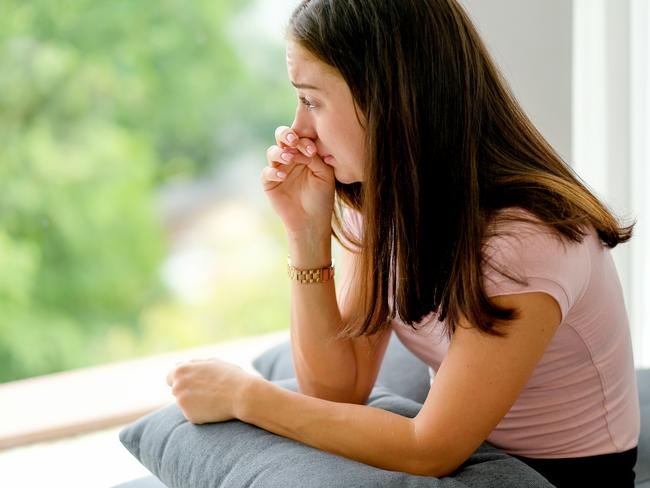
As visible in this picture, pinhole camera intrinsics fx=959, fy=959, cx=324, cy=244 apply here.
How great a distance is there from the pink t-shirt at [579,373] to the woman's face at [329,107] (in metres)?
0.26

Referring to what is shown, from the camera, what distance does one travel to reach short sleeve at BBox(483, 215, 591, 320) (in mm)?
1271

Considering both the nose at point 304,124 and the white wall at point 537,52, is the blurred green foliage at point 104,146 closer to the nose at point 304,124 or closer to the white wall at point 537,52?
the white wall at point 537,52

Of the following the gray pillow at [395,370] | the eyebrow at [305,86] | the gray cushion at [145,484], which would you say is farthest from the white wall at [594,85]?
the gray cushion at [145,484]

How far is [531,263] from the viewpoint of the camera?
127 centimetres

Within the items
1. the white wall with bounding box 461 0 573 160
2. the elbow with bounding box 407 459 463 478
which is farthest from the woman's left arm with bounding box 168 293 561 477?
the white wall with bounding box 461 0 573 160

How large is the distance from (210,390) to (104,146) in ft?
8.35

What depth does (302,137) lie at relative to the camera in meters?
1.55

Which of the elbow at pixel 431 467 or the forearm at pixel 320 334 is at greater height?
the forearm at pixel 320 334

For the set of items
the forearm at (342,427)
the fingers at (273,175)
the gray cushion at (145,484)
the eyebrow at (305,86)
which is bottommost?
the gray cushion at (145,484)

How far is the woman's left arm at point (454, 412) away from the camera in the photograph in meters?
1.27

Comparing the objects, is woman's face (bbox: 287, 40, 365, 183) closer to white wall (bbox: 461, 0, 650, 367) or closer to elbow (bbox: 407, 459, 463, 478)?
elbow (bbox: 407, 459, 463, 478)

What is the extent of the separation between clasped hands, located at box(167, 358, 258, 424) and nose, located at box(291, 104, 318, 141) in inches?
15.2

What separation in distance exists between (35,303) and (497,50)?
2.10 metres

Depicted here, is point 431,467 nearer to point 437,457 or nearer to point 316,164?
point 437,457
